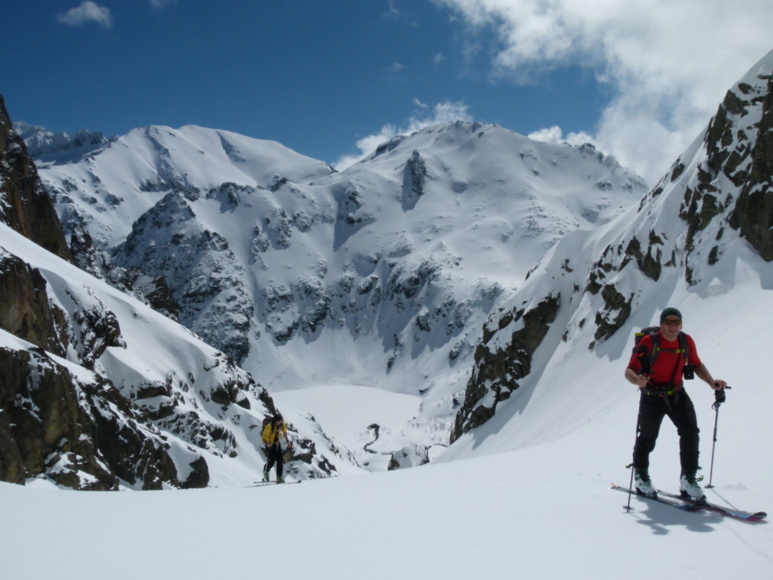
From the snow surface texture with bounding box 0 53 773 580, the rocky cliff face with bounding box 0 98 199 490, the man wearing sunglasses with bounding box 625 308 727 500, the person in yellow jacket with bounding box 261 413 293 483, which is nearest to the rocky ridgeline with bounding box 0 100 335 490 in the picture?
the rocky cliff face with bounding box 0 98 199 490

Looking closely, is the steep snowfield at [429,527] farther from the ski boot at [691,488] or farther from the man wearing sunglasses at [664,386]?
the man wearing sunglasses at [664,386]

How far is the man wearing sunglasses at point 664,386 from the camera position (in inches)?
249

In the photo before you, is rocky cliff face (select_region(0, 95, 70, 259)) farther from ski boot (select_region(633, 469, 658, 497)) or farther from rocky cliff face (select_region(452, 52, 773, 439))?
ski boot (select_region(633, 469, 658, 497))

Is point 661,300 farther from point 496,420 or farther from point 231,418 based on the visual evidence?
point 231,418

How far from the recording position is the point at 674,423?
6.27 m

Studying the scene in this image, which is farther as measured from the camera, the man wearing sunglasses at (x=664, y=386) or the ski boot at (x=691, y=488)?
the man wearing sunglasses at (x=664, y=386)

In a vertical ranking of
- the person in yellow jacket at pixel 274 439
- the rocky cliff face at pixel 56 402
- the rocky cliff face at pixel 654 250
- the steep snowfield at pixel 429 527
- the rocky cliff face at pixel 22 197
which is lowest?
the steep snowfield at pixel 429 527

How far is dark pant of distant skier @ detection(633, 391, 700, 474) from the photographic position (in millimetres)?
6207

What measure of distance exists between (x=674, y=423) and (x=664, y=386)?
0.43m

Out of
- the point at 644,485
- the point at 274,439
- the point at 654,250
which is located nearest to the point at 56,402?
the point at 274,439

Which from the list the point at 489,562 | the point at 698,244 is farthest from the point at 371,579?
the point at 698,244

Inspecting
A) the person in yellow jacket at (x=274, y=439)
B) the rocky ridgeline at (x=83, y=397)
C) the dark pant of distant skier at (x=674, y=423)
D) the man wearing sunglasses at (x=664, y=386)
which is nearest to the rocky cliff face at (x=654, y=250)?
the rocky ridgeline at (x=83, y=397)

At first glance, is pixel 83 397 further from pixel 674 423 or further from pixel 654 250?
pixel 654 250

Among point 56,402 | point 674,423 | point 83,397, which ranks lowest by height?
point 674,423
